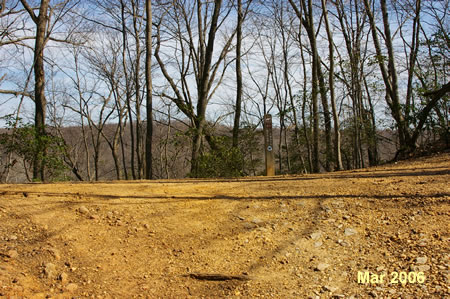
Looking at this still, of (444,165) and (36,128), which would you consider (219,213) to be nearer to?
(444,165)

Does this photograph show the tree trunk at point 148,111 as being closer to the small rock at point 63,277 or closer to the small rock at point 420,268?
the small rock at point 63,277

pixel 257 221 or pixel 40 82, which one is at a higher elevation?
pixel 40 82

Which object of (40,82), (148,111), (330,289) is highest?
(40,82)

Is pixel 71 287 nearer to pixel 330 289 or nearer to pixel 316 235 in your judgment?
pixel 330 289

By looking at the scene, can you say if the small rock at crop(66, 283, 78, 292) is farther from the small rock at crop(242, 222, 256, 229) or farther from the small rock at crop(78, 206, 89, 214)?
the small rock at crop(242, 222, 256, 229)

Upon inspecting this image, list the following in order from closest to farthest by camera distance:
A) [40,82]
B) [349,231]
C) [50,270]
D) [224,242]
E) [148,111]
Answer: [50,270], [224,242], [349,231], [40,82], [148,111]

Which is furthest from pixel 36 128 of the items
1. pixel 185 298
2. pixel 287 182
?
pixel 185 298

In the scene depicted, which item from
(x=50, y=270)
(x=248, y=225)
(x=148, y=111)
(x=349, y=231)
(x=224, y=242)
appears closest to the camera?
(x=50, y=270)

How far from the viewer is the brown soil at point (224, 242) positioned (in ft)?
8.79

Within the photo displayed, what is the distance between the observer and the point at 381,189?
4543 mm

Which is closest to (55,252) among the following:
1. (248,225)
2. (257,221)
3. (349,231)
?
(248,225)
